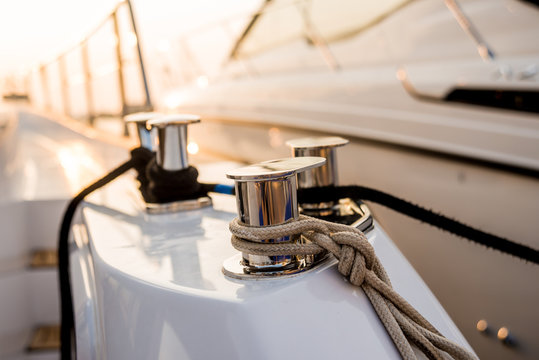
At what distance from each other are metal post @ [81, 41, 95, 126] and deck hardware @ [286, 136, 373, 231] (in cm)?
288

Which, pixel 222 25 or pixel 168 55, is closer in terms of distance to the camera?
pixel 222 25

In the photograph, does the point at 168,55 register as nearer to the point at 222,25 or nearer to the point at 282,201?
the point at 222,25

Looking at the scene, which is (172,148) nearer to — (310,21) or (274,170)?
(274,170)

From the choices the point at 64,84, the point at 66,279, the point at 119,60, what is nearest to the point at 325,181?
the point at 66,279

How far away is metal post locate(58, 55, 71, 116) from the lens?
4.42m

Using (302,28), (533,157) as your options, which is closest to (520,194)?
(533,157)

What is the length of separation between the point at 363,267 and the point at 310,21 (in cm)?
210

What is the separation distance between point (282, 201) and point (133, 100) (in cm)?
231

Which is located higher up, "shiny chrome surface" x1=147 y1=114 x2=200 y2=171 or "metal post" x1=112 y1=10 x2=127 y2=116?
"metal post" x1=112 y1=10 x2=127 y2=116

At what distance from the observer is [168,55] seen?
4.15 m

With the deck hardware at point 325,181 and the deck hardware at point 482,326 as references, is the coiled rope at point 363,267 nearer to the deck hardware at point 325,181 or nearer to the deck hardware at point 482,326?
the deck hardware at point 325,181

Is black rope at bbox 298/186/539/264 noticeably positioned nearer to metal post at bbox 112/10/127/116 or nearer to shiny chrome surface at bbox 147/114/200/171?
shiny chrome surface at bbox 147/114/200/171

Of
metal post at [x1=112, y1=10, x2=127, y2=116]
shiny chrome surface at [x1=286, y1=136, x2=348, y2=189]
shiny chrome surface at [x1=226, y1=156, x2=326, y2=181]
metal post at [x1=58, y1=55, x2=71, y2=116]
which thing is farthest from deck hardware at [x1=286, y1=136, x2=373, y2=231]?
metal post at [x1=58, y1=55, x2=71, y2=116]

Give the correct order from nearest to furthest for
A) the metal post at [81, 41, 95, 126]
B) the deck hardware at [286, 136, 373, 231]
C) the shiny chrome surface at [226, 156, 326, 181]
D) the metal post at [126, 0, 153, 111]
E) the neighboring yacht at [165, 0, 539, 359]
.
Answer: the shiny chrome surface at [226, 156, 326, 181] < the deck hardware at [286, 136, 373, 231] < the neighboring yacht at [165, 0, 539, 359] < the metal post at [126, 0, 153, 111] < the metal post at [81, 41, 95, 126]
